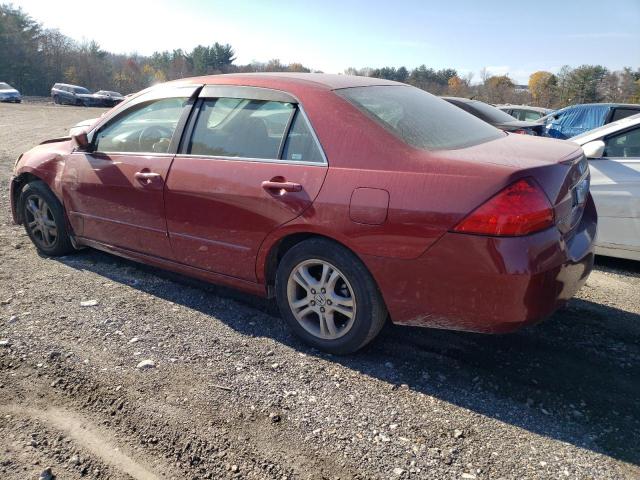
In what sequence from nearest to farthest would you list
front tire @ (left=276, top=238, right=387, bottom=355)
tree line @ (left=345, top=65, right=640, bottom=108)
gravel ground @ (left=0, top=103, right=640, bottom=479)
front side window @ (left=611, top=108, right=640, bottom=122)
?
gravel ground @ (left=0, top=103, right=640, bottom=479) → front tire @ (left=276, top=238, right=387, bottom=355) → front side window @ (left=611, top=108, right=640, bottom=122) → tree line @ (left=345, top=65, right=640, bottom=108)

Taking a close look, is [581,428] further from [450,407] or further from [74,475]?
[74,475]

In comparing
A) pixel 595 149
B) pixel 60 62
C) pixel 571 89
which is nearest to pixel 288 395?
pixel 595 149

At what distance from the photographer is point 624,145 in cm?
494

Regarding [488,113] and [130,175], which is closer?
[130,175]

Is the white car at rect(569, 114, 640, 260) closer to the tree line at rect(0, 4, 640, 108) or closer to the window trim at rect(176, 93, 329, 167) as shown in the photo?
the window trim at rect(176, 93, 329, 167)

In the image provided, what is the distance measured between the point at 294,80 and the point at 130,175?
1.47 metres

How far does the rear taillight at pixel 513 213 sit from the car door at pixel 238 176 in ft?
3.02

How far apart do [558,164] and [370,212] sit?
40.0 inches

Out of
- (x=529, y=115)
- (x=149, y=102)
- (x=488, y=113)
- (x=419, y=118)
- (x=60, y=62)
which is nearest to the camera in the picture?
(x=419, y=118)

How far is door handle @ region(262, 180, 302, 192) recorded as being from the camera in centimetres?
304

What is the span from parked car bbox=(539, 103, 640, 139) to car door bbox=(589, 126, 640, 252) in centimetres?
577

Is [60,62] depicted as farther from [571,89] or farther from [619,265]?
[619,265]

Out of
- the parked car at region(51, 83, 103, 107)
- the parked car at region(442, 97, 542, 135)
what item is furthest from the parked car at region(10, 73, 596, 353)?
the parked car at region(51, 83, 103, 107)

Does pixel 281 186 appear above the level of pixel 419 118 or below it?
below
